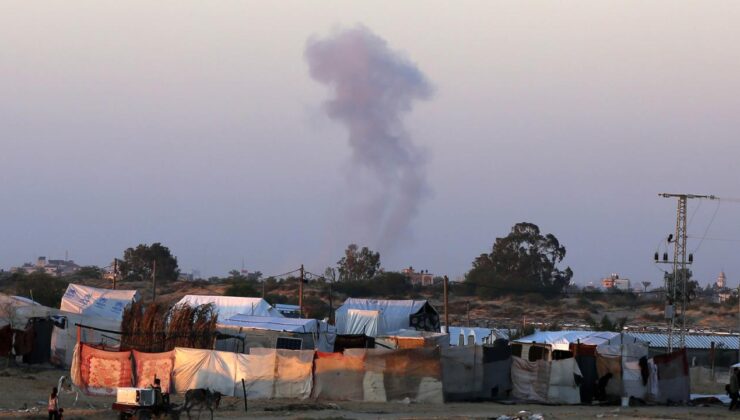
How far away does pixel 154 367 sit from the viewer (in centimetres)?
3581

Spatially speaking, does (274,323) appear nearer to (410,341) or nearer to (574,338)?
(410,341)

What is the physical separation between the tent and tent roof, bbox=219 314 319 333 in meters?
4.24

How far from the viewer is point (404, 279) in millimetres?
120750

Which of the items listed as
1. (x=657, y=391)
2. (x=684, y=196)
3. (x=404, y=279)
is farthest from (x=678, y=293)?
(x=404, y=279)

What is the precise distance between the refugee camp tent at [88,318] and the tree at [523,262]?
239ft

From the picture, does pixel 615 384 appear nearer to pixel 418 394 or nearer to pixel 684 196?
pixel 418 394

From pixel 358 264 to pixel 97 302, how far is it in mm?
79143

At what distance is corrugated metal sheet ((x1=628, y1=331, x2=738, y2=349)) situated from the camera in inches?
2687

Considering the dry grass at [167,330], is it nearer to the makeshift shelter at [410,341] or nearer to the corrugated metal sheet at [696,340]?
the makeshift shelter at [410,341]

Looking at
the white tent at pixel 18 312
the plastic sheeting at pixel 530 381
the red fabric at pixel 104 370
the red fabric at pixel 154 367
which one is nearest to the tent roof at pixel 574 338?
the plastic sheeting at pixel 530 381

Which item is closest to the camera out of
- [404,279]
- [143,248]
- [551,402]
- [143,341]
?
[551,402]

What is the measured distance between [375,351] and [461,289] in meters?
88.9

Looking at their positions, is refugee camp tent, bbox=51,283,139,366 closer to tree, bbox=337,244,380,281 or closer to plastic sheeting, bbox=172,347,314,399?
plastic sheeting, bbox=172,347,314,399

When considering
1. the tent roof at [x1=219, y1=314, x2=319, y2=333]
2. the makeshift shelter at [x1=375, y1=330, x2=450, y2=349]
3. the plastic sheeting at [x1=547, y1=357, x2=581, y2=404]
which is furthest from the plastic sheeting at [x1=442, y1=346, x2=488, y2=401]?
the tent roof at [x1=219, y1=314, x2=319, y2=333]
